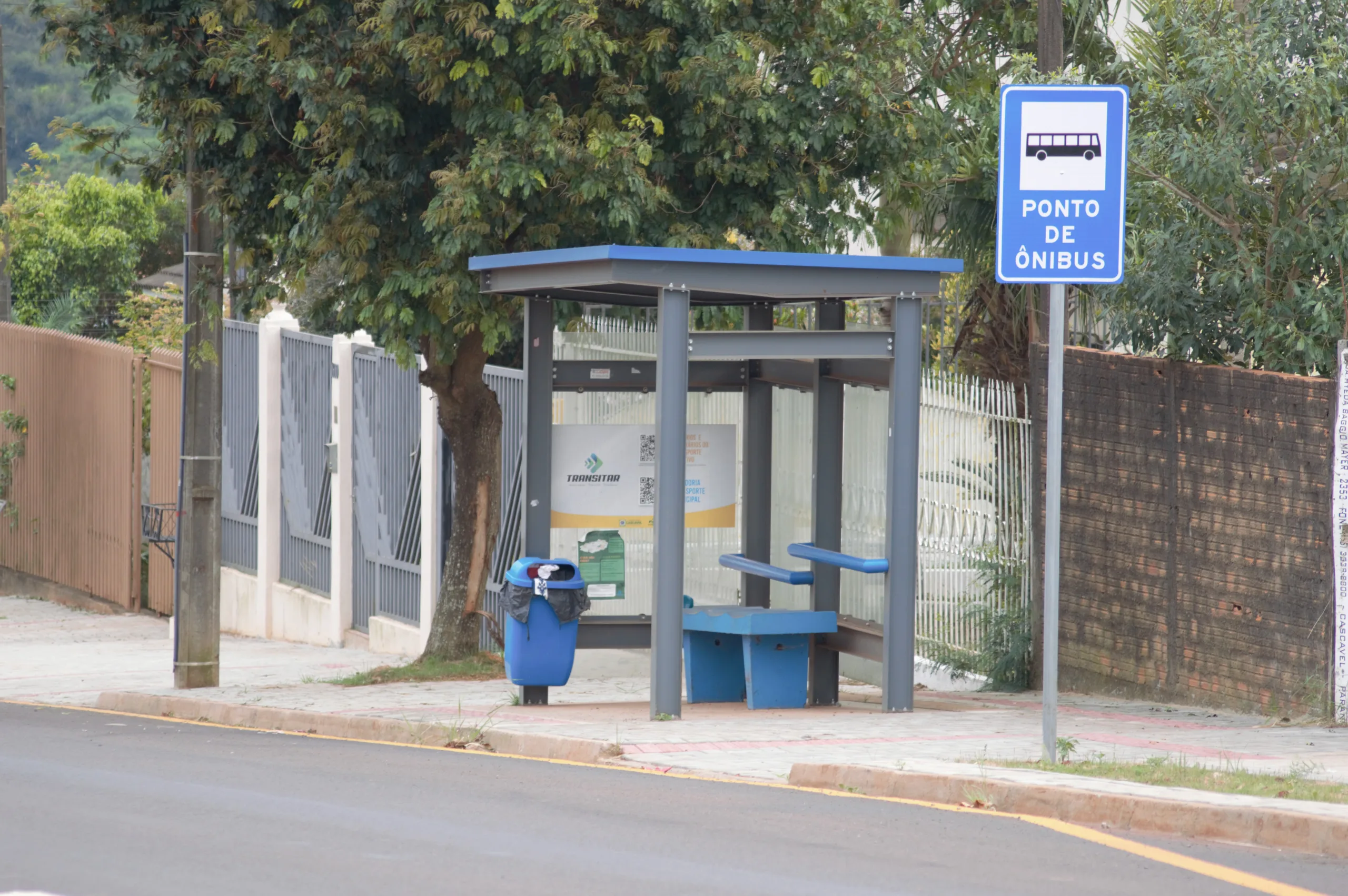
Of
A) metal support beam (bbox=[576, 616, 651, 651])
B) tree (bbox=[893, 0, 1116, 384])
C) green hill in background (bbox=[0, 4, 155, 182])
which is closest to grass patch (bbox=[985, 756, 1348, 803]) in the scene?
metal support beam (bbox=[576, 616, 651, 651])

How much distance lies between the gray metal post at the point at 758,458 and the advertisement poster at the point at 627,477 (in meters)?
0.36

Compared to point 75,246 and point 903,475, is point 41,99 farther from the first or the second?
point 903,475

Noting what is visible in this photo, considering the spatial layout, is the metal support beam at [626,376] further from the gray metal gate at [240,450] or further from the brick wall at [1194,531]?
the gray metal gate at [240,450]

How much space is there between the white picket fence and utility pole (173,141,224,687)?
303 centimetres

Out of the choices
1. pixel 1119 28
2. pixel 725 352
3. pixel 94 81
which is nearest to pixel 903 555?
pixel 725 352

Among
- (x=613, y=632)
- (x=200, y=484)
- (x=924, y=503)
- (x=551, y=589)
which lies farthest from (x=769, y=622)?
(x=200, y=484)

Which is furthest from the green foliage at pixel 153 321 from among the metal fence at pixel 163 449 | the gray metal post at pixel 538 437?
the gray metal post at pixel 538 437

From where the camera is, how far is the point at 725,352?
10.9 metres

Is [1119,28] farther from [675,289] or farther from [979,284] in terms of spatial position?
[675,289]

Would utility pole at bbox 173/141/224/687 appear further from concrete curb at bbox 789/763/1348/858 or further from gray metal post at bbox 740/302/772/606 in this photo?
Result: concrete curb at bbox 789/763/1348/858

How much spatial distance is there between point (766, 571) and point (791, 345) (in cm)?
182

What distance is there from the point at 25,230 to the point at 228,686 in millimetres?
22710

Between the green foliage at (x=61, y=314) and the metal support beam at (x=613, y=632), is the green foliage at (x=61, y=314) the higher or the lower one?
the higher one

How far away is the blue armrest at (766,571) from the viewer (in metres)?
11.9
